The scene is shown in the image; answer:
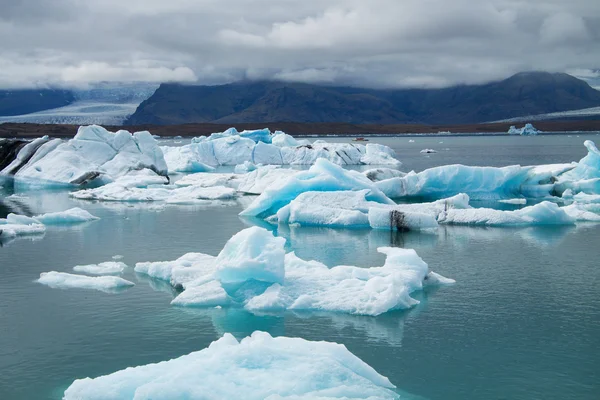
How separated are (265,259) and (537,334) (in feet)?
11.3

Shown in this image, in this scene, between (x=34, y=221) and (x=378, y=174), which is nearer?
(x=34, y=221)

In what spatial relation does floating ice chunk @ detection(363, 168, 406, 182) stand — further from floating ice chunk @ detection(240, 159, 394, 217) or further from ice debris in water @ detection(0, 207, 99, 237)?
ice debris in water @ detection(0, 207, 99, 237)

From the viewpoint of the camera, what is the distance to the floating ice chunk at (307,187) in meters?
16.3

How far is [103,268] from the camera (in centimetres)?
1041

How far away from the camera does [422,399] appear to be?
18.0 ft

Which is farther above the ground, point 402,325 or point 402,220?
point 402,220

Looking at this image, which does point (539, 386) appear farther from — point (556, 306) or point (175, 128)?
point (175, 128)

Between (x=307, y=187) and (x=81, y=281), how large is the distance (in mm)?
7933

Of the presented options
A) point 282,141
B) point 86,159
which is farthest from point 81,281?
point 282,141

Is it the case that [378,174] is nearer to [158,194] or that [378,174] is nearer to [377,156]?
[158,194]

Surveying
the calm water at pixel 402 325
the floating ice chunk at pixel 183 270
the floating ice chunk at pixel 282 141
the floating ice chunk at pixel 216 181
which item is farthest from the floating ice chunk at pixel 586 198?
the floating ice chunk at pixel 282 141

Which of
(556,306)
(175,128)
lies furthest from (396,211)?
(175,128)

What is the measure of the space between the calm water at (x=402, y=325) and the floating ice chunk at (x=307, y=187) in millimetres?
4088

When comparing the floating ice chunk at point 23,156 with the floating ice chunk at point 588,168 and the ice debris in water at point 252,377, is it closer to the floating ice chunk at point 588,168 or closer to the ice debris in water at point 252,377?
the floating ice chunk at point 588,168
